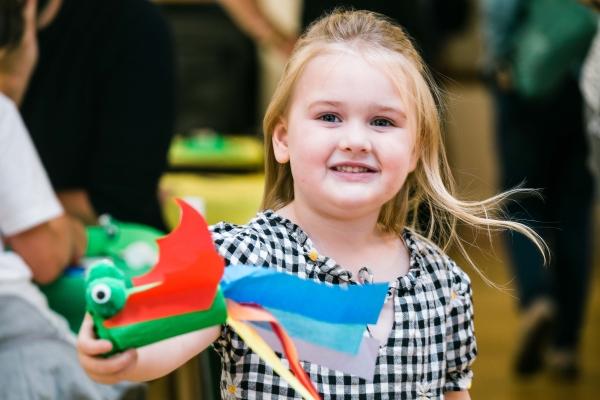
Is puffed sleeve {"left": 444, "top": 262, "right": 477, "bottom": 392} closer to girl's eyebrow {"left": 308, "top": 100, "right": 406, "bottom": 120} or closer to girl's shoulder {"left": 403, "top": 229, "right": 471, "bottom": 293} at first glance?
girl's shoulder {"left": 403, "top": 229, "right": 471, "bottom": 293}

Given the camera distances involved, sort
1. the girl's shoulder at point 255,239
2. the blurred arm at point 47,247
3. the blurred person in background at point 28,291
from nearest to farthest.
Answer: the girl's shoulder at point 255,239 → the blurred person in background at point 28,291 → the blurred arm at point 47,247

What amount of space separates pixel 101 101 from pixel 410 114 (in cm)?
106

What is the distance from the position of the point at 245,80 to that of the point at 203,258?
5.24 meters

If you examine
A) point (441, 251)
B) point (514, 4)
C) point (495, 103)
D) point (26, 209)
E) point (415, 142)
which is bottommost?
point (495, 103)

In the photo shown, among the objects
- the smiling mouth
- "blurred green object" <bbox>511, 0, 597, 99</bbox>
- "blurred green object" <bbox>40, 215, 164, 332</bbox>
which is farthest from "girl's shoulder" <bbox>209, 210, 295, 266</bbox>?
"blurred green object" <bbox>511, 0, 597, 99</bbox>

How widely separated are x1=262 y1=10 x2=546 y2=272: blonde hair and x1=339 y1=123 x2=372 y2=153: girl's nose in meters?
0.08

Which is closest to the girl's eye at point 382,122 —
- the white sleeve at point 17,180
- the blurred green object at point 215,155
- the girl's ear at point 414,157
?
the girl's ear at point 414,157

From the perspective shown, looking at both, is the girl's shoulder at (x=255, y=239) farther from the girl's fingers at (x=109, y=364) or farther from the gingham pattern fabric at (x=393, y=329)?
the girl's fingers at (x=109, y=364)

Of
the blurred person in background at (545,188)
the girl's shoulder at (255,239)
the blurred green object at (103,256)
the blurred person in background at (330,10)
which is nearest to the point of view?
the girl's shoulder at (255,239)

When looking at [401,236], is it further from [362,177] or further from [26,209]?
[26,209]

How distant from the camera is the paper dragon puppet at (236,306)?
3.80ft

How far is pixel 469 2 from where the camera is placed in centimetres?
710

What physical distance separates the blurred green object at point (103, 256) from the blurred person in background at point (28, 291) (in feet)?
0.39

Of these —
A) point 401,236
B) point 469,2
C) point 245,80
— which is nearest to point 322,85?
point 401,236
